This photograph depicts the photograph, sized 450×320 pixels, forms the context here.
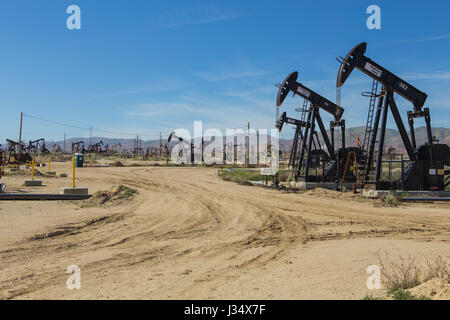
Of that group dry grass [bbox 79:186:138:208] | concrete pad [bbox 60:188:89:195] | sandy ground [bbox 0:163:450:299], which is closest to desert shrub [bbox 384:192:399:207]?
sandy ground [bbox 0:163:450:299]

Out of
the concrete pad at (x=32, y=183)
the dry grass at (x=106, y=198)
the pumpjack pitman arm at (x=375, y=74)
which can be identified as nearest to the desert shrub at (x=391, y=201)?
the pumpjack pitman arm at (x=375, y=74)

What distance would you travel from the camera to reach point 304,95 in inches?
738

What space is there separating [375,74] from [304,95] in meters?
4.79

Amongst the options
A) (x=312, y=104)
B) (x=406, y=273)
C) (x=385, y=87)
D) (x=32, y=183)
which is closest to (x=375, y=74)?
(x=385, y=87)

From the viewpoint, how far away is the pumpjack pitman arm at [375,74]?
14305 mm

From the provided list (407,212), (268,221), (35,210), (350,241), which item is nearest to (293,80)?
(407,212)

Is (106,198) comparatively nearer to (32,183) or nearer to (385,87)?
(32,183)

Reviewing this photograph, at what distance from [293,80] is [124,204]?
12036 mm

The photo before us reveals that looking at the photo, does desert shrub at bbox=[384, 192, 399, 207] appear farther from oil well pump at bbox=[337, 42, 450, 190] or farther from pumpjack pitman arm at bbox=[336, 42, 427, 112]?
pumpjack pitman arm at bbox=[336, 42, 427, 112]

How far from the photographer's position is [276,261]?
5426 millimetres

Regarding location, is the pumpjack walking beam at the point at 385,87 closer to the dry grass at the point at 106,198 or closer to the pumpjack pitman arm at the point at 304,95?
the pumpjack pitman arm at the point at 304,95

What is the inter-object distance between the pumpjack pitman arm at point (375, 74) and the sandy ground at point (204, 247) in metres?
5.70
